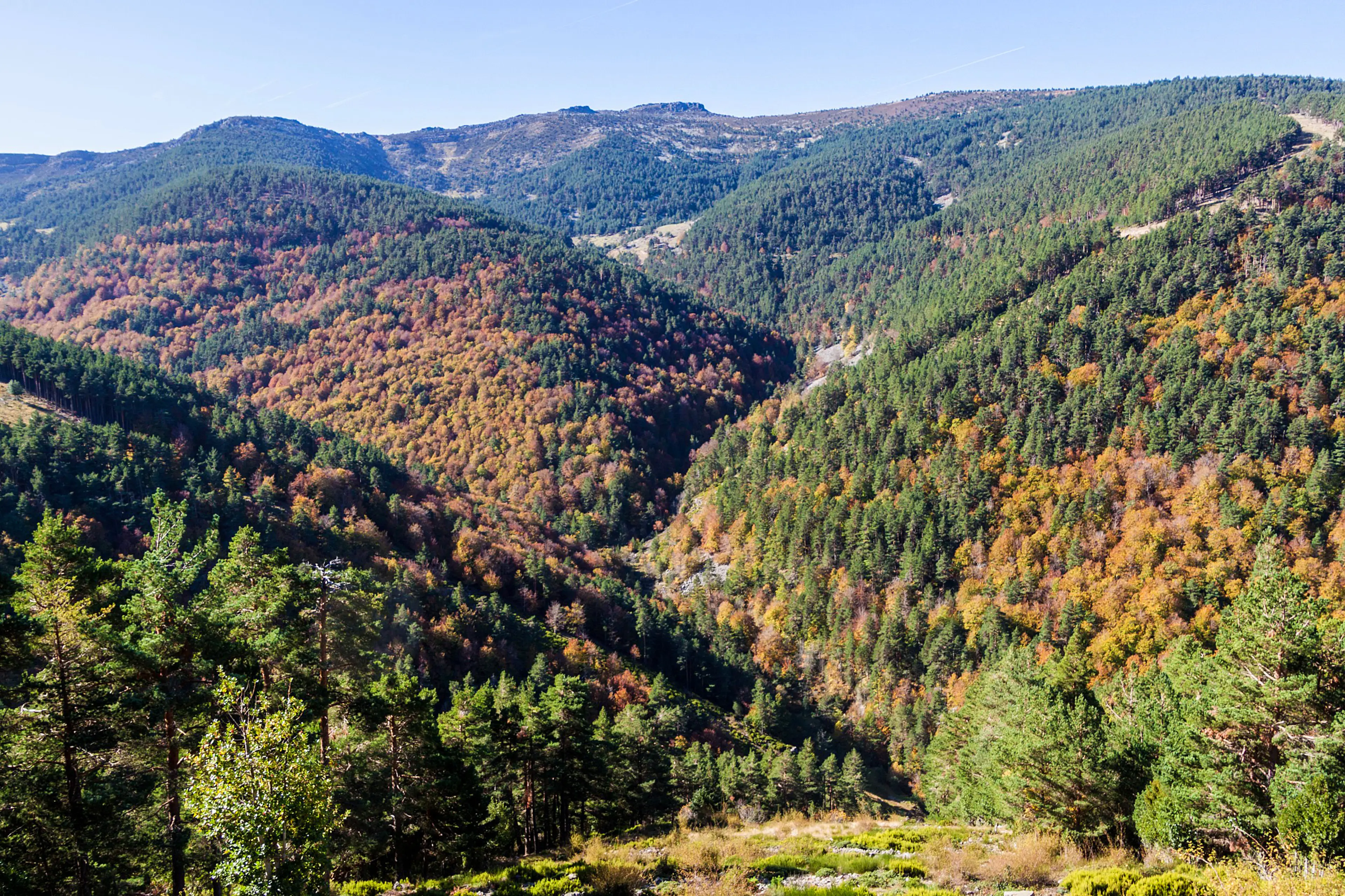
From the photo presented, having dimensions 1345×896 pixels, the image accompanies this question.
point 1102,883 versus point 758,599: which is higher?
point 1102,883

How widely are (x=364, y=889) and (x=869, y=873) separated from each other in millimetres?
18075

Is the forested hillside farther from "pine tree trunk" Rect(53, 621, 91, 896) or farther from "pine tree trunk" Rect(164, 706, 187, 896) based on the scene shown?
"pine tree trunk" Rect(53, 621, 91, 896)

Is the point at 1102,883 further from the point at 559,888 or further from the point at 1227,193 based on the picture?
the point at 1227,193

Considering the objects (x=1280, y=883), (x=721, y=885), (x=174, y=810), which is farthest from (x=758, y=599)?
(x=174, y=810)

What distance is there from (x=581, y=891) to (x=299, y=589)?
556 inches

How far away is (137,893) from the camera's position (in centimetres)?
2150

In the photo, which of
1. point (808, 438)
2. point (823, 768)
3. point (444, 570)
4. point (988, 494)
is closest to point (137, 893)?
point (823, 768)

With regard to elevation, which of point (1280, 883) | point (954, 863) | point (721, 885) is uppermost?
point (1280, 883)

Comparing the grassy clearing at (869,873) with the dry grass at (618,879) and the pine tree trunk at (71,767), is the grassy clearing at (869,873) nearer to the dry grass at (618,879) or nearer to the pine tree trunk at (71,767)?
the dry grass at (618,879)

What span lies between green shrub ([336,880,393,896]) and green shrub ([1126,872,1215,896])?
23750 millimetres

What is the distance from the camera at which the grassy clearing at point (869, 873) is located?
17.4 m

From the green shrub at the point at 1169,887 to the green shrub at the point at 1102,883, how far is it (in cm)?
37

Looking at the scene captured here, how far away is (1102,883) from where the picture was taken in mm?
18531

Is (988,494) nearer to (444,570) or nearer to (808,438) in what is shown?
(808,438)
